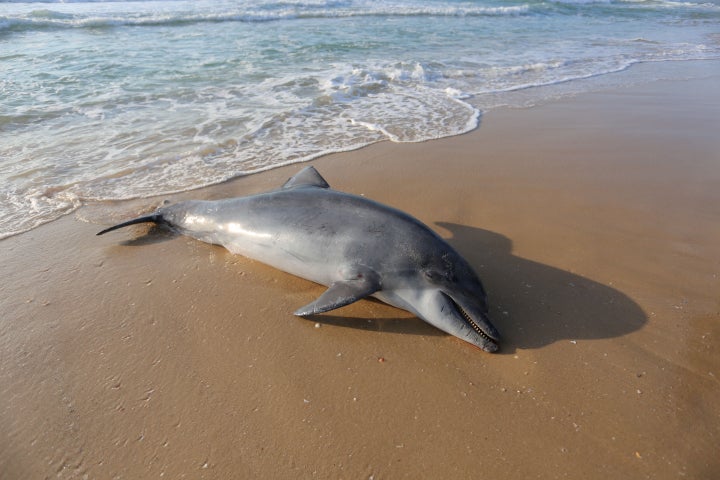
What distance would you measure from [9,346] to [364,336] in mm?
2586

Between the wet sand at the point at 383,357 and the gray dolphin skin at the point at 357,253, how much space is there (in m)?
0.18

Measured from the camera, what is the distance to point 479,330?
323cm

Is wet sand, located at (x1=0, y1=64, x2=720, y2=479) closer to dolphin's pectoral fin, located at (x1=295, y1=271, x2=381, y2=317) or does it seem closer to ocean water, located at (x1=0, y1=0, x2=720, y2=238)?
dolphin's pectoral fin, located at (x1=295, y1=271, x2=381, y2=317)

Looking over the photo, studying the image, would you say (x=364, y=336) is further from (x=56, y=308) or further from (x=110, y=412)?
(x=56, y=308)

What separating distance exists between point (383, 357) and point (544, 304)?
1.40m

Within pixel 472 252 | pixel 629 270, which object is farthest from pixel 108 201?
pixel 629 270

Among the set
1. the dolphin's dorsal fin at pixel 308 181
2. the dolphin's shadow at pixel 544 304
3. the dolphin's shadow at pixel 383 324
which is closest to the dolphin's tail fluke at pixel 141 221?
the dolphin's dorsal fin at pixel 308 181

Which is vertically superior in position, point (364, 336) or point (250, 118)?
point (250, 118)

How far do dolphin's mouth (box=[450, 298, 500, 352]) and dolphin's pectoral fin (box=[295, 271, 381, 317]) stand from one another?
64 centimetres

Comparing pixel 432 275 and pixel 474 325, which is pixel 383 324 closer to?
pixel 432 275

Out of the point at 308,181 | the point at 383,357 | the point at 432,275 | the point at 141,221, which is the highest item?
the point at 308,181

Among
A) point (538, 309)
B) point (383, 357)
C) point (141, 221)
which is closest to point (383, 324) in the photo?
point (383, 357)

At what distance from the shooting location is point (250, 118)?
7770 mm

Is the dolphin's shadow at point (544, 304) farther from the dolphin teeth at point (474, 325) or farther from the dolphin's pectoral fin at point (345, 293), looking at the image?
the dolphin's pectoral fin at point (345, 293)
